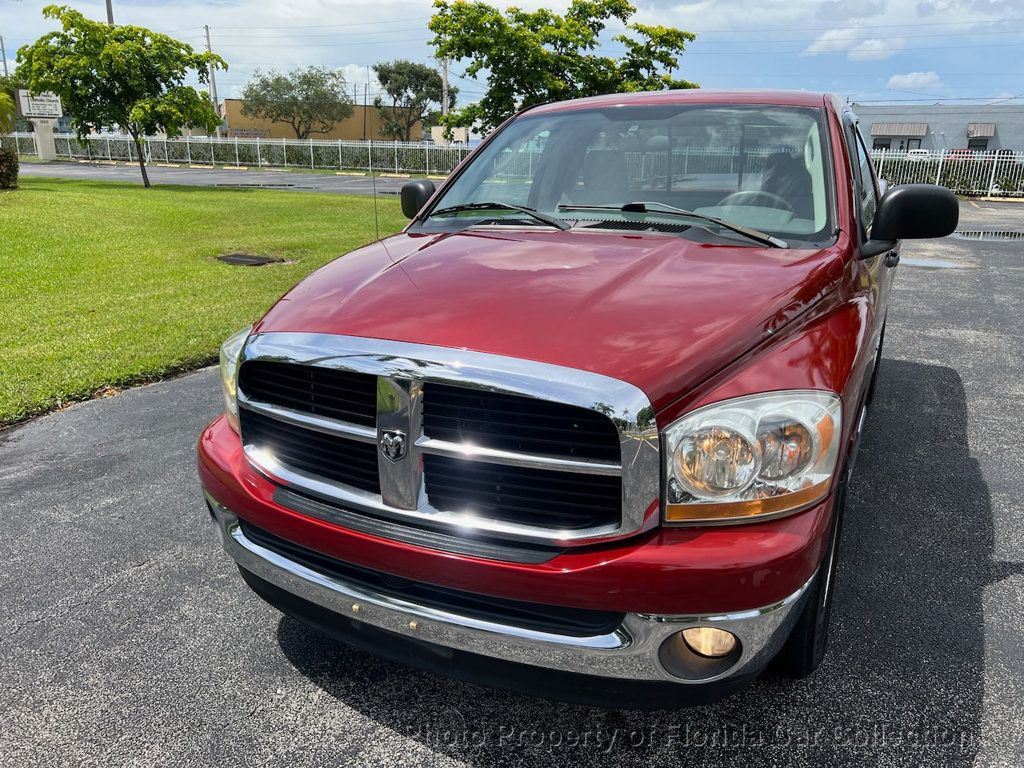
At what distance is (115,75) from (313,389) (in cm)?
2790

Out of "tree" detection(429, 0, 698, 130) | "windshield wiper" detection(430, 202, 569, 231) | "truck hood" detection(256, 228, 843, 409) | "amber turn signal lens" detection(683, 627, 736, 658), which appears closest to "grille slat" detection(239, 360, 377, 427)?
"truck hood" detection(256, 228, 843, 409)

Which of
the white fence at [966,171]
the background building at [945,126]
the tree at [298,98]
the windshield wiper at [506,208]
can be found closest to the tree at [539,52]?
the white fence at [966,171]

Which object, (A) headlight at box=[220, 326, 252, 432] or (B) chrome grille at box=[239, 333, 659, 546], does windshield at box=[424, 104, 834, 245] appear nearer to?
(A) headlight at box=[220, 326, 252, 432]

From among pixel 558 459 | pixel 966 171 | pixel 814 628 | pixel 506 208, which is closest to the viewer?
pixel 558 459

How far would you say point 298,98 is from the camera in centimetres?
6994

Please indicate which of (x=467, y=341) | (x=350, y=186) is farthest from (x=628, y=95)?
(x=350, y=186)

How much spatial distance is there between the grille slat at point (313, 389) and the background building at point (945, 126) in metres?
45.2

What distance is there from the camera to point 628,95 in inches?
143

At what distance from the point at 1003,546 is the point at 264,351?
319 cm

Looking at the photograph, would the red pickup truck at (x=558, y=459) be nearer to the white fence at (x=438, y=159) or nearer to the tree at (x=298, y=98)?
the white fence at (x=438, y=159)

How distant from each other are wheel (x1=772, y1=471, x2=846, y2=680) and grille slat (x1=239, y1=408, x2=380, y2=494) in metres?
1.27

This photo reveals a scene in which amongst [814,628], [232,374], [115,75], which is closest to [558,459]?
[814,628]

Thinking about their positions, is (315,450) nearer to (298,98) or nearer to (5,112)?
(5,112)

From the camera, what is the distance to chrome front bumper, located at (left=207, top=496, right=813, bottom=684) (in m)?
1.75
